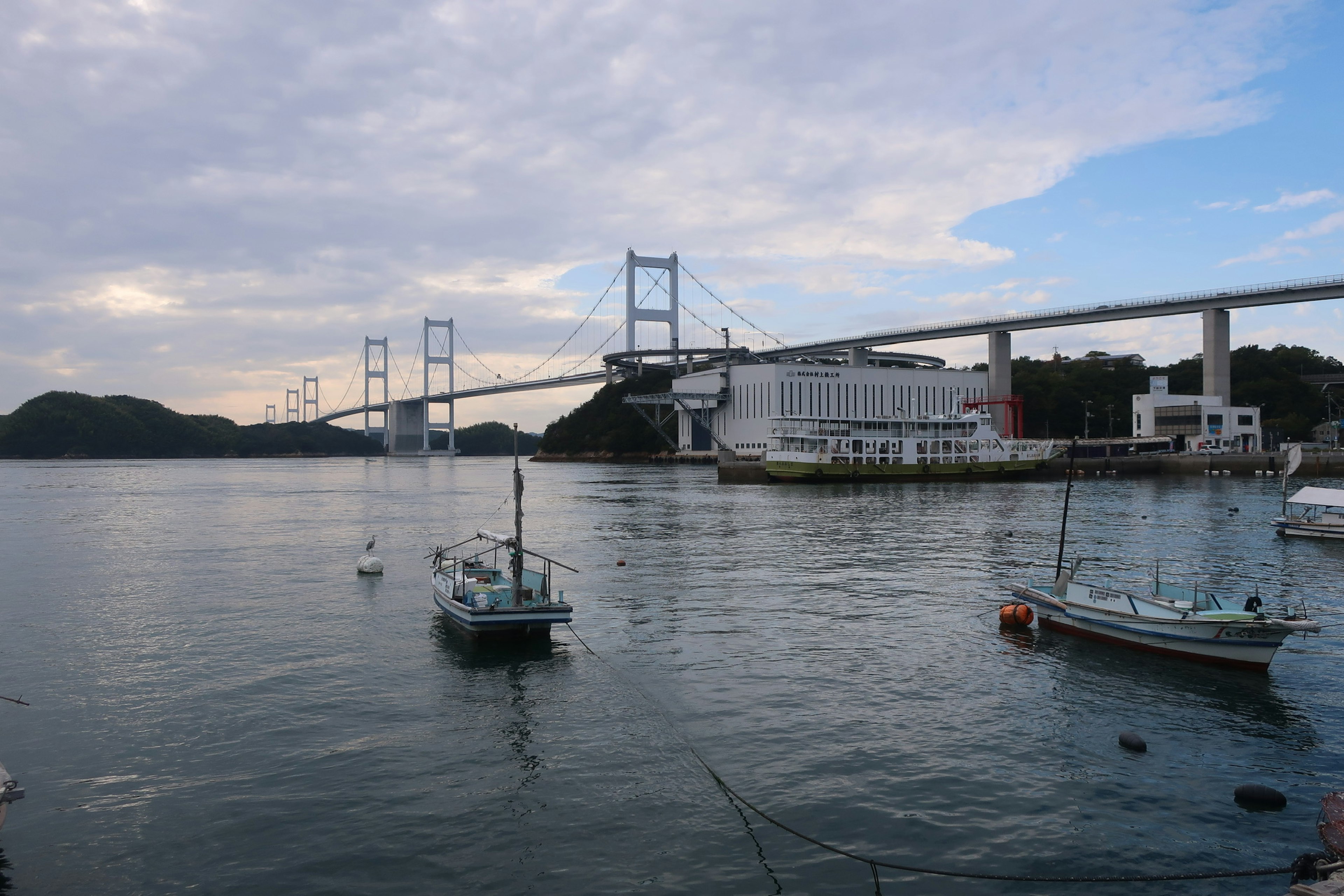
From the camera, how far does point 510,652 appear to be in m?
17.3

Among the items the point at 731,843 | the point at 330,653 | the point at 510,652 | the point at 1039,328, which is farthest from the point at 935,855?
the point at 1039,328

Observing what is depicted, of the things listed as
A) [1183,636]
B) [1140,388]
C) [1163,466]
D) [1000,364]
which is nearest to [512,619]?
[1183,636]

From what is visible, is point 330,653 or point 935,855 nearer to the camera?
point 935,855

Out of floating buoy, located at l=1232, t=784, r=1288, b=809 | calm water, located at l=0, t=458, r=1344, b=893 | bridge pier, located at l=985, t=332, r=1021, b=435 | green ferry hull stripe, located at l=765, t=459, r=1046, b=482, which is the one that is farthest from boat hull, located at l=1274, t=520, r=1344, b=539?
bridge pier, located at l=985, t=332, r=1021, b=435

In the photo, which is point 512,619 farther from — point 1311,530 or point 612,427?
point 612,427

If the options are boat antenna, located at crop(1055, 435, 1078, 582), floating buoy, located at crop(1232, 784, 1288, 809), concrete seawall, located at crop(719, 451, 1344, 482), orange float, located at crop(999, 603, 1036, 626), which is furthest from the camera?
concrete seawall, located at crop(719, 451, 1344, 482)

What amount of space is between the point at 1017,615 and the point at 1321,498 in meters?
26.1

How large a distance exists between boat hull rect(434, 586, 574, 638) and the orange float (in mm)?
10139

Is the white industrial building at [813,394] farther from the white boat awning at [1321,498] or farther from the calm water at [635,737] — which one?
the calm water at [635,737]

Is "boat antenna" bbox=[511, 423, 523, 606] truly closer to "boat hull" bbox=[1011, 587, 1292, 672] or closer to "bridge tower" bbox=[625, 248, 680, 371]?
"boat hull" bbox=[1011, 587, 1292, 672]

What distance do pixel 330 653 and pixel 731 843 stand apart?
37.1ft

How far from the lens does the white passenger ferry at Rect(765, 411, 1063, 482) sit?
8031cm

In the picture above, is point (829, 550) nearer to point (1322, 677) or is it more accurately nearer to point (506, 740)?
point (1322, 677)

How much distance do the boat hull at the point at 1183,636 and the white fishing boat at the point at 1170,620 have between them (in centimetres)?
1
